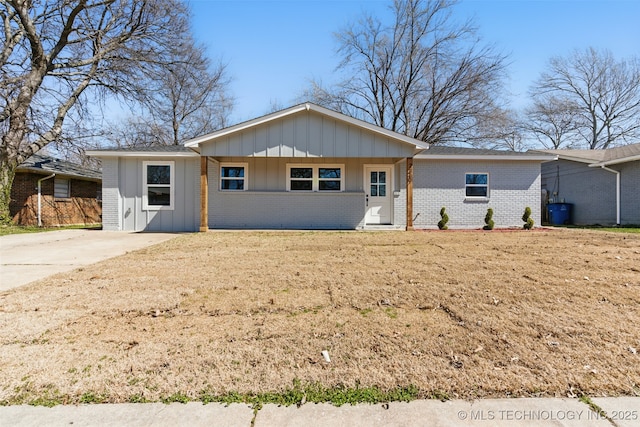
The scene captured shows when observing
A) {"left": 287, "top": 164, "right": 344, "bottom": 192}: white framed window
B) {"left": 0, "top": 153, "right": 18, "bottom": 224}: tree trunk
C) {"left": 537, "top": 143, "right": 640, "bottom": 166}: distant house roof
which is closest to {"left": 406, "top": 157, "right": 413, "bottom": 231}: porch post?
{"left": 287, "top": 164, "right": 344, "bottom": 192}: white framed window

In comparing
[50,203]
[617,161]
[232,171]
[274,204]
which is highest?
[617,161]

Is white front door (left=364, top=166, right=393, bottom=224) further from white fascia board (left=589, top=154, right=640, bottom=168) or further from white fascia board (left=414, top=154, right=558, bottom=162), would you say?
white fascia board (left=589, top=154, right=640, bottom=168)

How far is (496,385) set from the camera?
6.46ft

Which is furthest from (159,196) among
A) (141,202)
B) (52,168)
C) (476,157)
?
(476,157)

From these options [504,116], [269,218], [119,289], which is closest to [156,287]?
[119,289]

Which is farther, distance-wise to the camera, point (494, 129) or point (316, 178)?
point (494, 129)

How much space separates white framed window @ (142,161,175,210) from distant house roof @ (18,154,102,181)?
7.26 meters

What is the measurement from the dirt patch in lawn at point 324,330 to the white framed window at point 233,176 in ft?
22.9

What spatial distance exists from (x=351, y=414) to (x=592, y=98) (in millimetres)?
38819

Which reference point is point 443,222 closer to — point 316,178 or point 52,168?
point 316,178

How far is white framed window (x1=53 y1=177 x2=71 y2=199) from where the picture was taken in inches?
638

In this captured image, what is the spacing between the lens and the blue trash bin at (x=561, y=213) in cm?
1623

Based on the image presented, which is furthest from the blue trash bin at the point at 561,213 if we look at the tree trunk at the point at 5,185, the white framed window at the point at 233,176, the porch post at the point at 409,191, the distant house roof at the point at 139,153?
the tree trunk at the point at 5,185

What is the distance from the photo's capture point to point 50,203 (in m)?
15.9
